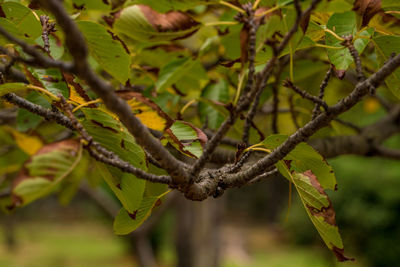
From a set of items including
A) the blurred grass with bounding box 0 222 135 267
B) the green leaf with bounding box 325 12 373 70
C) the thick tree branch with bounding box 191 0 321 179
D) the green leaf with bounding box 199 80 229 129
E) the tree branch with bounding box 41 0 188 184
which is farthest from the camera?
the blurred grass with bounding box 0 222 135 267

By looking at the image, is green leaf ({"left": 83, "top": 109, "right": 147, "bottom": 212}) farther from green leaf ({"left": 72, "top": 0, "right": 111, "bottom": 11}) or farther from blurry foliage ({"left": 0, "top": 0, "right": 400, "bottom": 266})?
green leaf ({"left": 72, "top": 0, "right": 111, "bottom": 11})

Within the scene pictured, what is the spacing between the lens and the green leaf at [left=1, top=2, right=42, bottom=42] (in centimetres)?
86

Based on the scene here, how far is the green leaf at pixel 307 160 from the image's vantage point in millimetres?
755

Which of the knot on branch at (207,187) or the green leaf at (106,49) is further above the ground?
the green leaf at (106,49)

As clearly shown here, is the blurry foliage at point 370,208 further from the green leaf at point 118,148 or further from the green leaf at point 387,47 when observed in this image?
the green leaf at point 118,148

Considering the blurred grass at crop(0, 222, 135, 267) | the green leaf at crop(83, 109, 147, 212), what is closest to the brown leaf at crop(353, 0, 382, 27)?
the green leaf at crop(83, 109, 147, 212)

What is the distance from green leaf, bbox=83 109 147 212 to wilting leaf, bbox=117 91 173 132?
70mm

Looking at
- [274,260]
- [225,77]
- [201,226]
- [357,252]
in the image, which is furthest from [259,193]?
[225,77]

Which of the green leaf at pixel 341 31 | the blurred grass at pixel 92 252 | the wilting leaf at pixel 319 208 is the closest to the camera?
the wilting leaf at pixel 319 208

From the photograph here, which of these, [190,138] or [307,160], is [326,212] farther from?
[190,138]

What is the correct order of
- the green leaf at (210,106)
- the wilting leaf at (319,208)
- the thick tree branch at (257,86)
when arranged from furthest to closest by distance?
1. the green leaf at (210,106)
2. the wilting leaf at (319,208)
3. the thick tree branch at (257,86)

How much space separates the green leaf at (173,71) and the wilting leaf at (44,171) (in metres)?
0.43

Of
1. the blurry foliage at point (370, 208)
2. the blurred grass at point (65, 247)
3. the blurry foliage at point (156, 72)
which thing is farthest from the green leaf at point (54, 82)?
the blurred grass at point (65, 247)

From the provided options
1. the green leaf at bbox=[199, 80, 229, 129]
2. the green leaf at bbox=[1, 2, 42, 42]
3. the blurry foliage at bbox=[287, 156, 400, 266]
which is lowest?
the blurry foliage at bbox=[287, 156, 400, 266]
